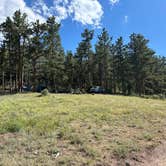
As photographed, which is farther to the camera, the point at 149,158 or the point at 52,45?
the point at 52,45

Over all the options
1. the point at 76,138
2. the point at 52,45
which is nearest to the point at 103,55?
the point at 52,45

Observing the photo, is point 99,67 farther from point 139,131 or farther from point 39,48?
point 139,131

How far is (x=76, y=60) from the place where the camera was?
47.2 meters

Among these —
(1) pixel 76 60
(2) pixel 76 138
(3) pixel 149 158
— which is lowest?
(3) pixel 149 158

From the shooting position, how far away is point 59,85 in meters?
52.4

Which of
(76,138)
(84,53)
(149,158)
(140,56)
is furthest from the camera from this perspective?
(84,53)

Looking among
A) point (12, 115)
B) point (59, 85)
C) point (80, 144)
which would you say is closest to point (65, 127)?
point (80, 144)

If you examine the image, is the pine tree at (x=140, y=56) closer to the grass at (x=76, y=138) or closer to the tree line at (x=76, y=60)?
the tree line at (x=76, y=60)

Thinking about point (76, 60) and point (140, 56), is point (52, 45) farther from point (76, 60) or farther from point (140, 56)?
point (140, 56)

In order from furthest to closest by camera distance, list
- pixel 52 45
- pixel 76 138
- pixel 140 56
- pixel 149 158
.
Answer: pixel 140 56 → pixel 52 45 → pixel 76 138 → pixel 149 158

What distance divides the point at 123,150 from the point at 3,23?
32.5 metres

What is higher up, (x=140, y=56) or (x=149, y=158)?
(x=140, y=56)

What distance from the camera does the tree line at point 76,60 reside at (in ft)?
115

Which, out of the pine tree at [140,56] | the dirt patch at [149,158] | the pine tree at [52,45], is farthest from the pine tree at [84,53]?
the dirt patch at [149,158]
